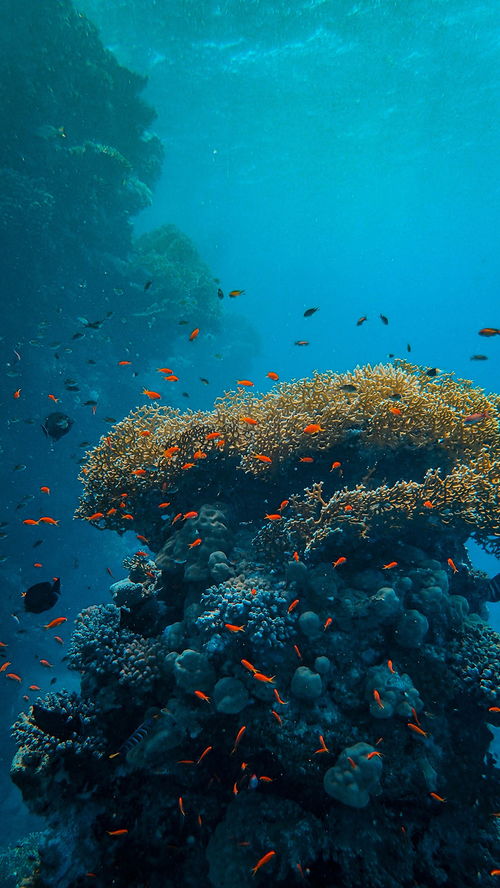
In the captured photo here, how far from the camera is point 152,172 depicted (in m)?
22.8

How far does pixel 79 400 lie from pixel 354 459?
19012mm

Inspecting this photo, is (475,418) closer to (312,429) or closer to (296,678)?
(312,429)

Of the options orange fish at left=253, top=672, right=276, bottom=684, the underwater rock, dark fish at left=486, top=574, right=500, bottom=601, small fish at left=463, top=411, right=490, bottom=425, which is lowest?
the underwater rock

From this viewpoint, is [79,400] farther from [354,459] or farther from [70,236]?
[354,459]

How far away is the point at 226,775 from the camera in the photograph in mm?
4199

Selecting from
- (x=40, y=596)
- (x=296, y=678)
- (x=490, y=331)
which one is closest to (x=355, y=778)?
(x=296, y=678)

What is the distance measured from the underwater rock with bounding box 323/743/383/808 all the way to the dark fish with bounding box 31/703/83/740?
8.99ft

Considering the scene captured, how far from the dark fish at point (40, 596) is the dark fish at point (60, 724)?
3.60 ft

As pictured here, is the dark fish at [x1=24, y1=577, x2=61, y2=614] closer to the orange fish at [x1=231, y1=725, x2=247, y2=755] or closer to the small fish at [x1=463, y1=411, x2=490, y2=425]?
the orange fish at [x1=231, y1=725, x2=247, y2=755]

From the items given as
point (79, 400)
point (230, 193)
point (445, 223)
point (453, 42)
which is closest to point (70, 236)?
point (79, 400)

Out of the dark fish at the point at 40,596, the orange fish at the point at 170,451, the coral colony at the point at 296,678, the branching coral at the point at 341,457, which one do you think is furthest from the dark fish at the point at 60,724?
the orange fish at the point at 170,451

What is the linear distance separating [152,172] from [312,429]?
24.3 meters

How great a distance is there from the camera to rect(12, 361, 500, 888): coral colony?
381 centimetres

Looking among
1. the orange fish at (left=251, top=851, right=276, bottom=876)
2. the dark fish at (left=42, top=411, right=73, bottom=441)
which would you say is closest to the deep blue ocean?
the orange fish at (left=251, top=851, right=276, bottom=876)
